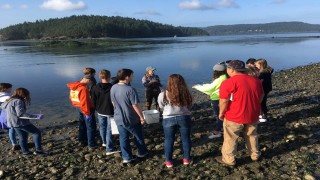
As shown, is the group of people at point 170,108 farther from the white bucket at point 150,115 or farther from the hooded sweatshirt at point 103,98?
the white bucket at point 150,115

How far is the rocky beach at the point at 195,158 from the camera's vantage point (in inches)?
251

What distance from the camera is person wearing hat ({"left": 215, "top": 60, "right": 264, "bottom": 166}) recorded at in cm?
595

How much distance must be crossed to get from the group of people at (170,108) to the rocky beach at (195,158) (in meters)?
0.27

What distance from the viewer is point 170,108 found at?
20.2 feet

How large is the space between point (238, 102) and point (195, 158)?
188 centimetres

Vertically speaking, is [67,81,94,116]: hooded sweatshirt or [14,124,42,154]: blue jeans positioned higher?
[67,81,94,116]: hooded sweatshirt

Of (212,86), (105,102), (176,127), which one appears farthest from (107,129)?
(212,86)

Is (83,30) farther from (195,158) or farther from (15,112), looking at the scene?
(195,158)

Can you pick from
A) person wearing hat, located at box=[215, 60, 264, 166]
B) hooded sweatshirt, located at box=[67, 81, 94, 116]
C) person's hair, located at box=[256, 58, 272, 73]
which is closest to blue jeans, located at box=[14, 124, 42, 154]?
hooded sweatshirt, located at box=[67, 81, 94, 116]

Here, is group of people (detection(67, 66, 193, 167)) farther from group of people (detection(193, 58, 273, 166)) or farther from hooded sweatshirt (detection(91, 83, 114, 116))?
group of people (detection(193, 58, 273, 166))

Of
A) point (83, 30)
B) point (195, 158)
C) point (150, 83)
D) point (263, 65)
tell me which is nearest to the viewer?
point (195, 158)

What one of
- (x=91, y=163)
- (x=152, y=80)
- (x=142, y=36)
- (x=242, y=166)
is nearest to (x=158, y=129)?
(x=152, y=80)

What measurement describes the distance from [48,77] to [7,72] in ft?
21.4

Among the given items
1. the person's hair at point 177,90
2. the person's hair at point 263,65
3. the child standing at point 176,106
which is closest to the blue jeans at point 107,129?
the child standing at point 176,106
